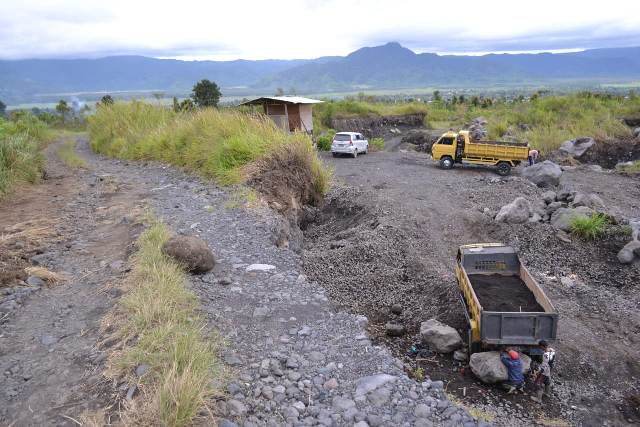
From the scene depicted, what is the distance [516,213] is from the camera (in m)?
10.5

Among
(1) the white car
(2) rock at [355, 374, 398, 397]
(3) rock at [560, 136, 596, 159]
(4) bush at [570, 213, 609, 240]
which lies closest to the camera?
(2) rock at [355, 374, 398, 397]

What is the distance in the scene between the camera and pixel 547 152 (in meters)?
21.4

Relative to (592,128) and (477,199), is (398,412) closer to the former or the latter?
(477,199)

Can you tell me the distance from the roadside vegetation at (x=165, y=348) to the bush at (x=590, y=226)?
8.61 metres

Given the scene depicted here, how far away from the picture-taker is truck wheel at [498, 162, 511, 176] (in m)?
17.2

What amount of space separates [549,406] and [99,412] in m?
4.18

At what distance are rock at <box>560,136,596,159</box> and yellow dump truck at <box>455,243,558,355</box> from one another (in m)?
17.3

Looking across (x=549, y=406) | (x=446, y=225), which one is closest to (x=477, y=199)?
(x=446, y=225)

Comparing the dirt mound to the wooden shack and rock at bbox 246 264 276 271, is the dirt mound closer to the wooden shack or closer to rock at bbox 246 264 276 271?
the wooden shack

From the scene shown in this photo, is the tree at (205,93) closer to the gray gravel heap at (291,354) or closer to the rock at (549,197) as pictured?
the rock at (549,197)

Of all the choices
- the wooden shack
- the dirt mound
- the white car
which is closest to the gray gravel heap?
the white car

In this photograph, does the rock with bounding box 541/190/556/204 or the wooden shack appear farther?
the wooden shack

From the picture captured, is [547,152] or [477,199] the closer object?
[477,199]

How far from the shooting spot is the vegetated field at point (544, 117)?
22844 millimetres
